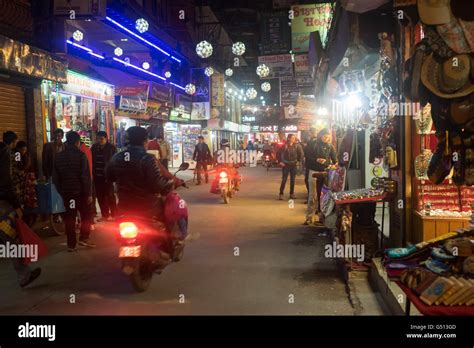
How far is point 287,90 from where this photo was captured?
963 inches

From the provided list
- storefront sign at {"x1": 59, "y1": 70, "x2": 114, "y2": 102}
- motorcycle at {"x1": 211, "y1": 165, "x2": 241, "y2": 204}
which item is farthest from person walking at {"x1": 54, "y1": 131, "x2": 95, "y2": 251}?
motorcycle at {"x1": 211, "y1": 165, "x2": 241, "y2": 204}

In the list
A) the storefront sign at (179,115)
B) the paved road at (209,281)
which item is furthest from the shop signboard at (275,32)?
the storefront sign at (179,115)

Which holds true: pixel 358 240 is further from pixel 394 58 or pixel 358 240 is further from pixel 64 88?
pixel 64 88

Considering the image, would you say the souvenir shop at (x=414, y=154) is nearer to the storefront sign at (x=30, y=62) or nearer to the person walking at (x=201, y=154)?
the storefront sign at (x=30, y=62)

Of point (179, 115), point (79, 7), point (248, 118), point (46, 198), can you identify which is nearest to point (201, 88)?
point (179, 115)

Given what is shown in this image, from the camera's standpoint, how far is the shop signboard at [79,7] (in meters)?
9.94

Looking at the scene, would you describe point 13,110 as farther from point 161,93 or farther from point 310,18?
point 161,93

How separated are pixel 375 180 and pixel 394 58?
182 cm

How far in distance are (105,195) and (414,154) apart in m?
7.05

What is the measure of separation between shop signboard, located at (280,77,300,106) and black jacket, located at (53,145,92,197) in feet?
58.0

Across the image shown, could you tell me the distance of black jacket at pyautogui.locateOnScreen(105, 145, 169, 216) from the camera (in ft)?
18.9

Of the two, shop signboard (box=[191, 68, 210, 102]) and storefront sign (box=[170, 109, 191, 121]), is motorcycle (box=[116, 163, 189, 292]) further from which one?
shop signboard (box=[191, 68, 210, 102])

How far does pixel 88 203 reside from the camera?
8031mm

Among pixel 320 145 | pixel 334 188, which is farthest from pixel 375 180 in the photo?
pixel 320 145
